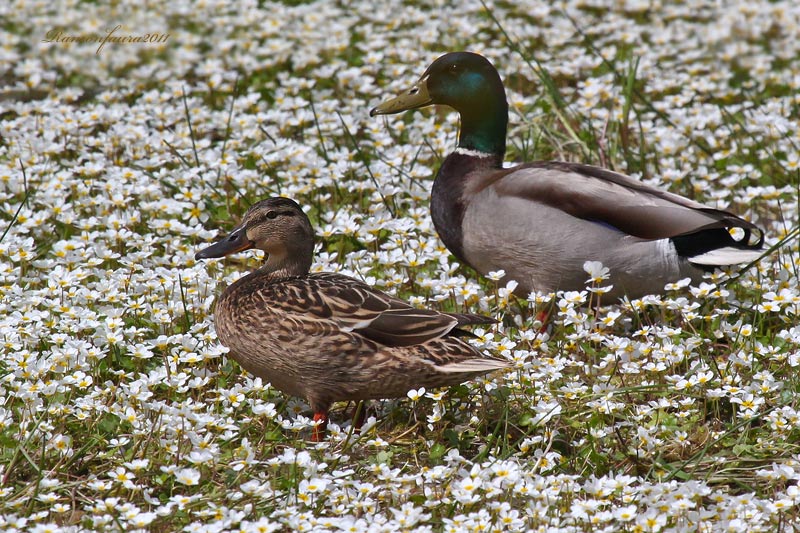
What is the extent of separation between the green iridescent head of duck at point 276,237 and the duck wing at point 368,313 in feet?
0.95

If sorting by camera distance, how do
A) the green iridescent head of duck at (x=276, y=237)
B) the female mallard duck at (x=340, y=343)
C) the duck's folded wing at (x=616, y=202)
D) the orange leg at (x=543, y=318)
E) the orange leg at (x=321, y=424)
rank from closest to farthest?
the female mallard duck at (x=340, y=343)
the orange leg at (x=321, y=424)
the green iridescent head of duck at (x=276, y=237)
the orange leg at (x=543, y=318)
the duck's folded wing at (x=616, y=202)

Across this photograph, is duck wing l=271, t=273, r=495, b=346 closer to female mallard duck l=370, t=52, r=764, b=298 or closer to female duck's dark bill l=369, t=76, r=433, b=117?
female mallard duck l=370, t=52, r=764, b=298

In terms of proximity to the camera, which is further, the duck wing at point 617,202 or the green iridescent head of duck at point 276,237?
the duck wing at point 617,202

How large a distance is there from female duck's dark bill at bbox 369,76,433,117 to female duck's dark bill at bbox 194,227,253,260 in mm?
1845

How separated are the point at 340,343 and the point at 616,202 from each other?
194cm

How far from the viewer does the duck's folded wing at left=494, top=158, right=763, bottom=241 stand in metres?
5.95

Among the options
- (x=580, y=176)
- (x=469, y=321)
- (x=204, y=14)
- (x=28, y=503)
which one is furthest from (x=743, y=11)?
(x=28, y=503)

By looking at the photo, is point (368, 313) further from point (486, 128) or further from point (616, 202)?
point (486, 128)

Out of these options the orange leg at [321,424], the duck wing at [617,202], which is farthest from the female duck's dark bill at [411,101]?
the orange leg at [321,424]

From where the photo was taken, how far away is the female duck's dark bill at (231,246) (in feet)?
17.9

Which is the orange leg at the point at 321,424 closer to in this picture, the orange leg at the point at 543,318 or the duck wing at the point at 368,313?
the duck wing at the point at 368,313

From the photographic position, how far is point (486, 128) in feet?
22.4

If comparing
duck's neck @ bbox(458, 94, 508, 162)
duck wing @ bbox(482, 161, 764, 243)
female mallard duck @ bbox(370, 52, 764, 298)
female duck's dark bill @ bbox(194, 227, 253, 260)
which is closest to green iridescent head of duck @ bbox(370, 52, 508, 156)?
duck's neck @ bbox(458, 94, 508, 162)

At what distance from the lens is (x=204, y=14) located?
10859 mm
